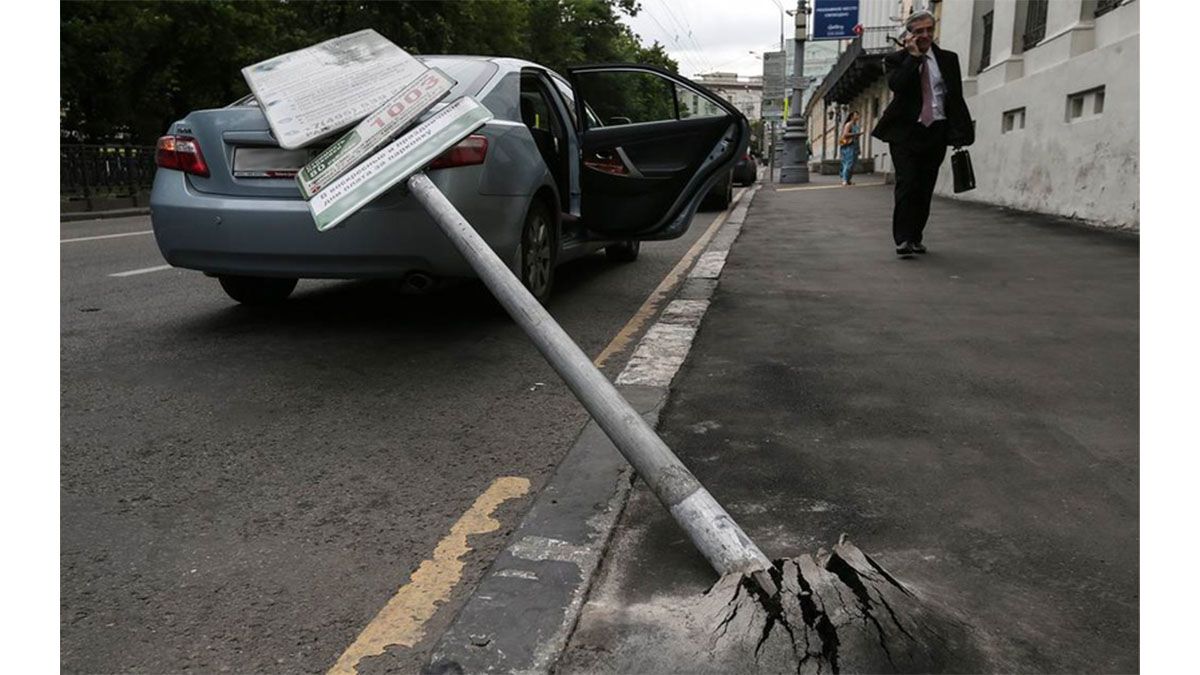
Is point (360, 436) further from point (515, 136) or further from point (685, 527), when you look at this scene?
point (515, 136)

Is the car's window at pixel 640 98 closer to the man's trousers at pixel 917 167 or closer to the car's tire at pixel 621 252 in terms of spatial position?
the car's tire at pixel 621 252

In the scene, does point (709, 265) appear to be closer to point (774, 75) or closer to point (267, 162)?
point (267, 162)

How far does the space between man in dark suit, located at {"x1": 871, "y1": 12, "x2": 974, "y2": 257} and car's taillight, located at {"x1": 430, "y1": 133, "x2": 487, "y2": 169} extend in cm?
415

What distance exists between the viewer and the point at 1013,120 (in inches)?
495

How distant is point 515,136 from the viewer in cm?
466

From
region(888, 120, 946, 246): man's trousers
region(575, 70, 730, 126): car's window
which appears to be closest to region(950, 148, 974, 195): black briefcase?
region(888, 120, 946, 246): man's trousers

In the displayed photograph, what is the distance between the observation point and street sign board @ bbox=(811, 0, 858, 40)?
24.5m

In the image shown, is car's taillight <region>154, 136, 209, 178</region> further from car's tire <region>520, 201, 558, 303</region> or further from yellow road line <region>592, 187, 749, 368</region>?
yellow road line <region>592, 187, 749, 368</region>

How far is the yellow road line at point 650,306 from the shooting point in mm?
4516

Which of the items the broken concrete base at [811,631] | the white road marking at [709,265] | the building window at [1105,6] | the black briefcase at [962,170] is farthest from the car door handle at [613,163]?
the building window at [1105,6]

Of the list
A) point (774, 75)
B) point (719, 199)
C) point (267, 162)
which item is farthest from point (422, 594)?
point (774, 75)

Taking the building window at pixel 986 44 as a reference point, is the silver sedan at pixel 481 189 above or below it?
below

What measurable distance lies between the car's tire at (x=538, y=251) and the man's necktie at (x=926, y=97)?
3.61m

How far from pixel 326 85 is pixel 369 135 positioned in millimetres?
568
